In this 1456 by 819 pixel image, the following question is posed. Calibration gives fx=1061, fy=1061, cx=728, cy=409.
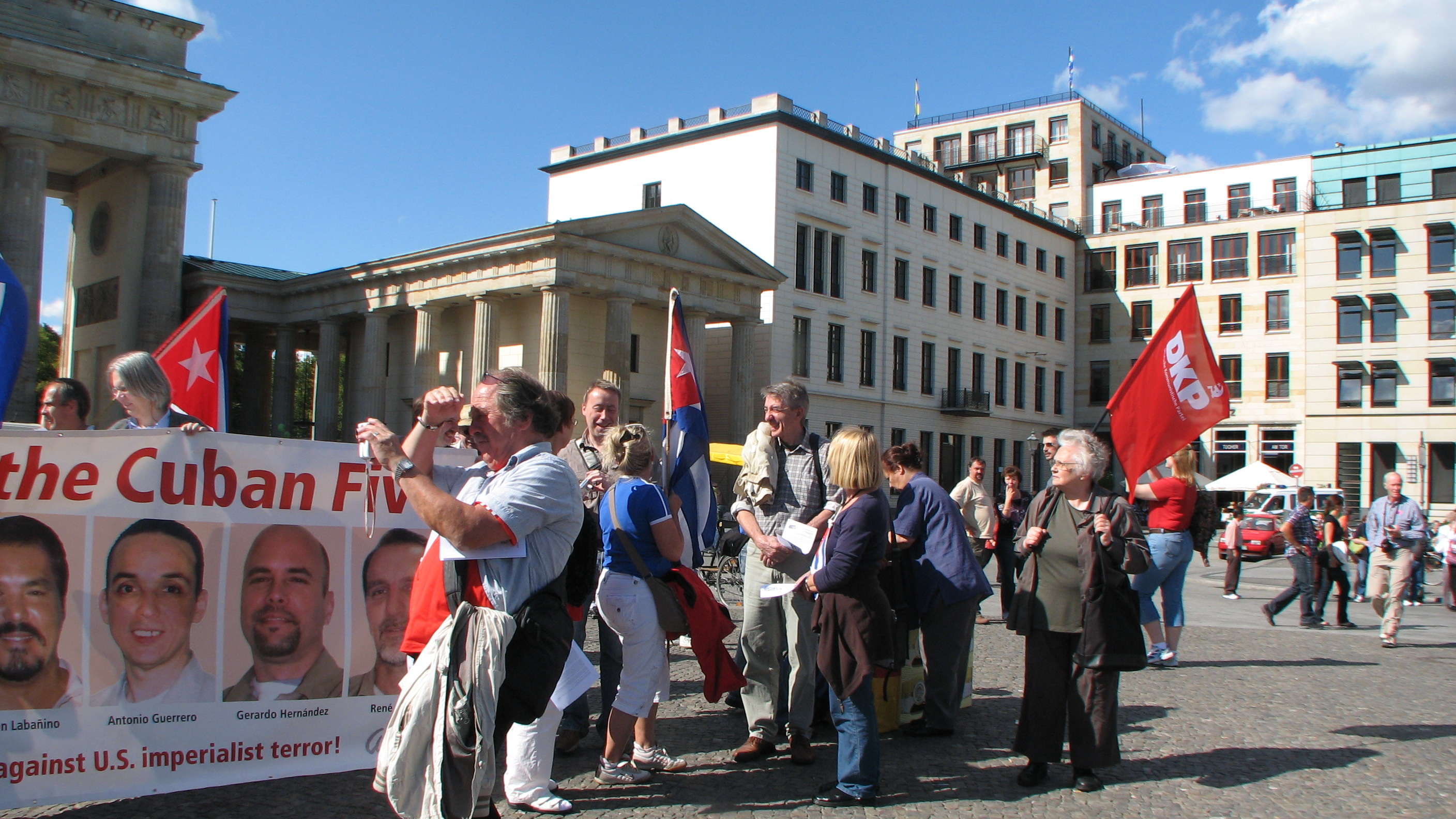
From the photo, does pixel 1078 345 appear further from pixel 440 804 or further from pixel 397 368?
pixel 440 804

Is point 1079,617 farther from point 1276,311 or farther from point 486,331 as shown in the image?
point 1276,311

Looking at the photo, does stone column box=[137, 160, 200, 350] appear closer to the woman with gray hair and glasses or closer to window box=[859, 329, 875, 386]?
window box=[859, 329, 875, 386]

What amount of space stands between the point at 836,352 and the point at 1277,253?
82.8ft

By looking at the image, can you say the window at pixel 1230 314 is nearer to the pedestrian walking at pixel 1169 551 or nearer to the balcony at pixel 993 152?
the balcony at pixel 993 152

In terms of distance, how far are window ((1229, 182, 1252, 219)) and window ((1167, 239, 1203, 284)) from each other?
4.01 metres

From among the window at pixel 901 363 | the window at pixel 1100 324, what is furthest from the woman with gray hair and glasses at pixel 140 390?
the window at pixel 1100 324

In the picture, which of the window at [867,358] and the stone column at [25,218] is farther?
the window at [867,358]

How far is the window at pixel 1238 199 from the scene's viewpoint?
56.5 metres

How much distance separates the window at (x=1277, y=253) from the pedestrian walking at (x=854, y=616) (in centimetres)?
5400

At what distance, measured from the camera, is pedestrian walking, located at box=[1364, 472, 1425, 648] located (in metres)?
10.4

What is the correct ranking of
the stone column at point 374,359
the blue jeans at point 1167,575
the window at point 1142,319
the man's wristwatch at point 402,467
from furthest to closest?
the window at point 1142,319
the stone column at point 374,359
the blue jeans at point 1167,575
the man's wristwatch at point 402,467

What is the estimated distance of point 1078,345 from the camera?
190 ft

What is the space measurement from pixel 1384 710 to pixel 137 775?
23.9 ft

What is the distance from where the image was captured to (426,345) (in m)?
35.1
